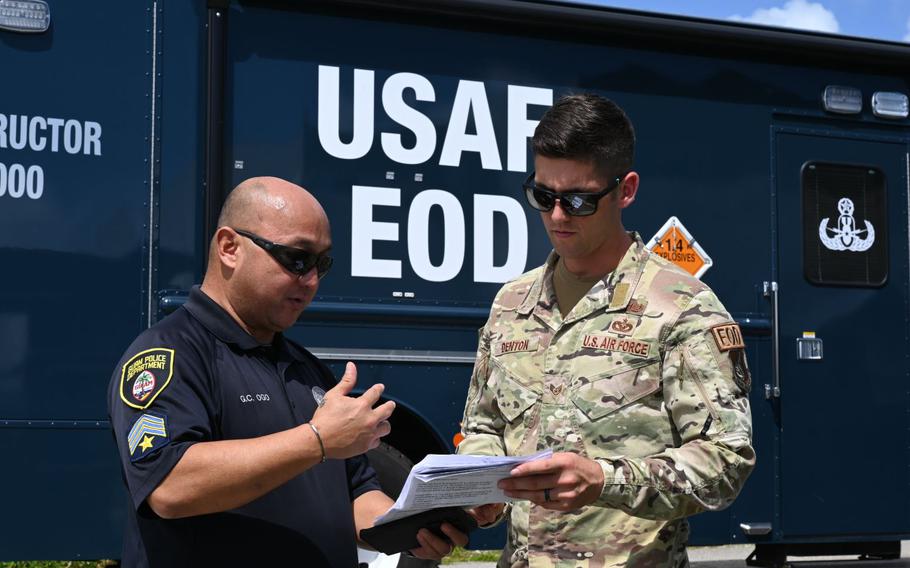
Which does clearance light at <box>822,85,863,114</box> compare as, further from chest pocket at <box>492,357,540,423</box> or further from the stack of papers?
the stack of papers

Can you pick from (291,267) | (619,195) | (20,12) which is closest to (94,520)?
(20,12)

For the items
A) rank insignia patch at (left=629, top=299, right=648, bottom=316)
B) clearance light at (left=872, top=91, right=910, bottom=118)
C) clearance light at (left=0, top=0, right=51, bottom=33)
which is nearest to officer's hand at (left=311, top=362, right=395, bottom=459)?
rank insignia patch at (left=629, top=299, right=648, bottom=316)

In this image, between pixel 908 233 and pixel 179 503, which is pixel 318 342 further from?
pixel 908 233

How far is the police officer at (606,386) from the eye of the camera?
6.63 ft

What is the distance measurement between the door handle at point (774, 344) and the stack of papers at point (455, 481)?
3357mm

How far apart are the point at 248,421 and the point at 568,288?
78cm

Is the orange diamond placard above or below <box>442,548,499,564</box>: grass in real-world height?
above

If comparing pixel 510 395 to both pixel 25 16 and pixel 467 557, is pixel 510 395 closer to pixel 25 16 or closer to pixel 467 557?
pixel 25 16

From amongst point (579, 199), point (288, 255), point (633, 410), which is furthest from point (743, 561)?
point (288, 255)

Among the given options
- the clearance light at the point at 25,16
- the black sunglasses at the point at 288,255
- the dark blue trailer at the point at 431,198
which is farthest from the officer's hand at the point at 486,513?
the clearance light at the point at 25,16

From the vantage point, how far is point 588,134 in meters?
2.22

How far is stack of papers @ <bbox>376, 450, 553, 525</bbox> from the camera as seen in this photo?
1.92m

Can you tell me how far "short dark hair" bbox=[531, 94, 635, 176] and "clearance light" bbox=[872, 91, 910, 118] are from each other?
3701 mm

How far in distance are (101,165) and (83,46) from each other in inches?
20.1
